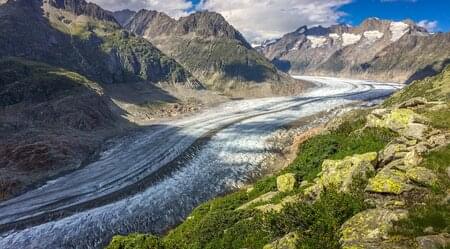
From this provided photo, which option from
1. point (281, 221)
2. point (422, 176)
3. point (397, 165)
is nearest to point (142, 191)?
point (281, 221)

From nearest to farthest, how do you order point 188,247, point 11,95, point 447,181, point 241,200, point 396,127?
point 447,181 < point 188,247 < point 396,127 < point 241,200 < point 11,95

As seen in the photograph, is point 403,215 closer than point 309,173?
Yes

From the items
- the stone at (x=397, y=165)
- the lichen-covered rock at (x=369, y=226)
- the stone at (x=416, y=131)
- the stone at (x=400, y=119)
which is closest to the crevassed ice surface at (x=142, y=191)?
the stone at (x=400, y=119)

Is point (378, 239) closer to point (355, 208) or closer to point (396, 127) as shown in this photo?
point (355, 208)

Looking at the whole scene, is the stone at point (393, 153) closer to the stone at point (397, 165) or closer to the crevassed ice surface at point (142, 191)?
the stone at point (397, 165)

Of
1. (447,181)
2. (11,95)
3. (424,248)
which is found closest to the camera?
(424,248)

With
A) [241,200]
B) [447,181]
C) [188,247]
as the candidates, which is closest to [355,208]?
[447,181]
